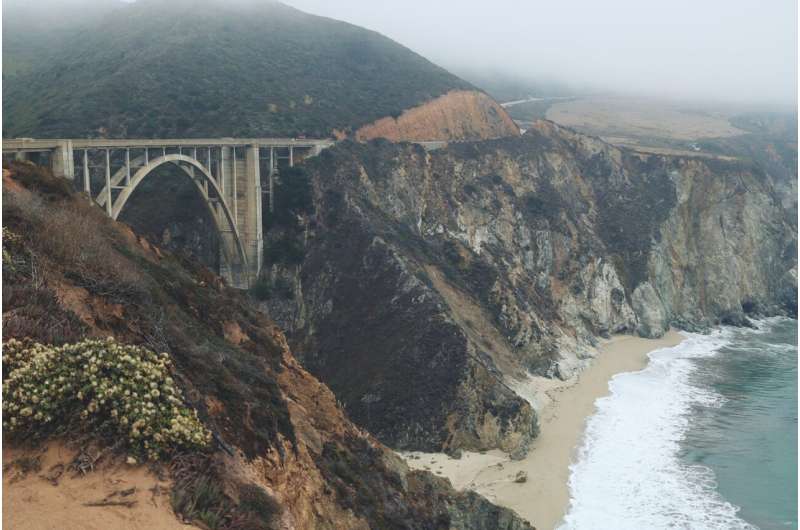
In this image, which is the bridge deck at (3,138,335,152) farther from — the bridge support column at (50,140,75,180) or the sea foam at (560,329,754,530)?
the sea foam at (560,329,754,530)

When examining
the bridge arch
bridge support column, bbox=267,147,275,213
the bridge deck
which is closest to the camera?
the bridge deck

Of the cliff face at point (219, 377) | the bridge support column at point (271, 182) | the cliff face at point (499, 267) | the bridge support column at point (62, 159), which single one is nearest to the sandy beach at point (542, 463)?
the cliff face at point (499, 267)

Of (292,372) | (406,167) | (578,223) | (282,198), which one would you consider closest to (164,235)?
(282,198)

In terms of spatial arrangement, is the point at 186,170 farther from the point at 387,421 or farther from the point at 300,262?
the point at 387,421

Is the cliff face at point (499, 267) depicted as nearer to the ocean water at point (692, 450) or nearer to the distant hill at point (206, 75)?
the ocean water at point (692, 450)

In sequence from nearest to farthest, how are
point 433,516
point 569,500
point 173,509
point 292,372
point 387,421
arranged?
1. point 173,509
2. point 433,516
3. point 292,372
4. point 569,500
5. point 387,421

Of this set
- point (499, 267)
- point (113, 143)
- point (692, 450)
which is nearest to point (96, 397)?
point (113, 143)

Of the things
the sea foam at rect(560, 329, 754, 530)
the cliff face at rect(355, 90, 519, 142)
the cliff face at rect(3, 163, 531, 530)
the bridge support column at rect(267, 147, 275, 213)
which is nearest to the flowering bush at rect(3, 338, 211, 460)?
the cliff face at rect(3, 163, 531, 530)
